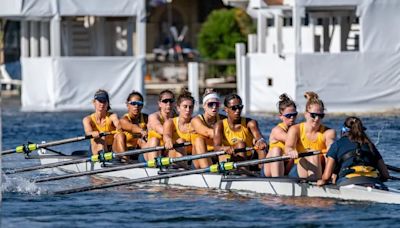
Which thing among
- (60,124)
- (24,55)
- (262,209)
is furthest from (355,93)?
(262,209)

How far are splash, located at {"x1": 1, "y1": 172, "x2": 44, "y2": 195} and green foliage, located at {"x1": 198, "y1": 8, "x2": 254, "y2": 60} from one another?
24.6 m

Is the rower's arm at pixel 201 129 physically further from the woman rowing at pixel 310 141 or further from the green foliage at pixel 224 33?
the green foliage at pixel 224 33

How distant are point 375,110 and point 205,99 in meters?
12.5

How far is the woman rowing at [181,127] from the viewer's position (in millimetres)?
17156

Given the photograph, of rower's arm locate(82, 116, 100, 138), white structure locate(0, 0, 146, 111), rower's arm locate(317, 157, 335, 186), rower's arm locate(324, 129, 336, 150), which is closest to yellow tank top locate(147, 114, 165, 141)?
rower's arm locate(82, 116, 100, 138)

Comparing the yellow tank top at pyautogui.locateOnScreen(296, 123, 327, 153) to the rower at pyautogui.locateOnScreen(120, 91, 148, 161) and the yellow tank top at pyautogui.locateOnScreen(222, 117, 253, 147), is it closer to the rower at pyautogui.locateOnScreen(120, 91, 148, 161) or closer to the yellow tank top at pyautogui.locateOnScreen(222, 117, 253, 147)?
the yellow tank top at pyautogui.locateOnScreen(222, 117, 253, 147)

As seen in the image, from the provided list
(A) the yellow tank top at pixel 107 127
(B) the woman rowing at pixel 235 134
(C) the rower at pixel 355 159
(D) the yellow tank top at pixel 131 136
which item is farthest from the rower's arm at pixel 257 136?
(A) the yellow tank top at pixel 107 127

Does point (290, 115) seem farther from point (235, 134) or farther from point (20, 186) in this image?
point (20, 186)

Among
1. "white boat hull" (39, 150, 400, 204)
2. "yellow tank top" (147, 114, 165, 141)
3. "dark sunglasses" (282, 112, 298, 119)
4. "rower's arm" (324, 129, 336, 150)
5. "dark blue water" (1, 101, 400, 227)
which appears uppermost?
"dark sunglasses" (282, 112, 298, 119)

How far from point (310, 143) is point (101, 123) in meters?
4.56

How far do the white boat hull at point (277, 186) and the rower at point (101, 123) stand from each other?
39.8 inches

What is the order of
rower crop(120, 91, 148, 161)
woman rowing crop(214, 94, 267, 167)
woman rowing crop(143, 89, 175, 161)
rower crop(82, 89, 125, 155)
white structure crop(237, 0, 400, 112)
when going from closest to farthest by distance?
woman rowing crop(214, 94, 267, 167) → woman rowing crop(143, 89, 175, 161) → rower crop(120, 91, 148, 161) → rower crop(82, 89, 125, 155) → white structure crop(237, 0, 400, 112)

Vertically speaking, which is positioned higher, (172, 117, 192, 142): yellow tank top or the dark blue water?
(172, 117, 192, 142): yellow tank top

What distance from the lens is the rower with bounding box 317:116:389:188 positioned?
47.2 feet
